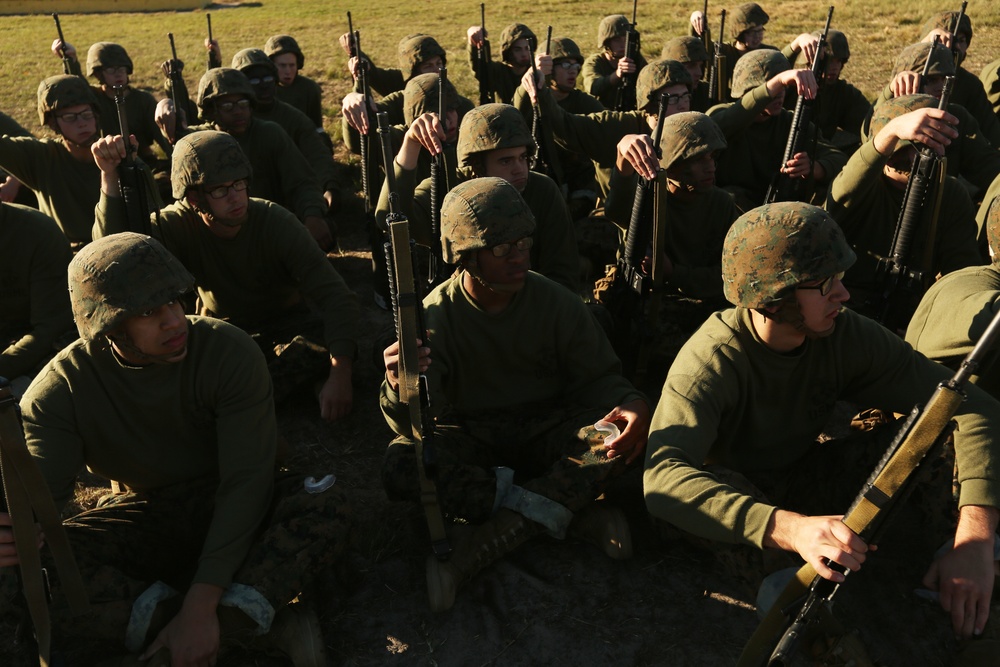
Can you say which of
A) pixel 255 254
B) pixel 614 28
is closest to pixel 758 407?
pixel 255 254

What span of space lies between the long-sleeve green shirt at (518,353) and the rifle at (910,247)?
2.24m

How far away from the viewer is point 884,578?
4.64 metres

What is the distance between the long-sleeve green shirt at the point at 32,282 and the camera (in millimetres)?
6227

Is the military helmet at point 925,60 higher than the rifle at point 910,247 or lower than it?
higher

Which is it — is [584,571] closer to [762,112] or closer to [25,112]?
[762,112]

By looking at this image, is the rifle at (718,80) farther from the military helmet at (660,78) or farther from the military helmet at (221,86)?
the military helmet at (221,86)

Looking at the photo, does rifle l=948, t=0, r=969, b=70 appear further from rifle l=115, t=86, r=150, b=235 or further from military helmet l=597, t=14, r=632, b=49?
rifle l=115, t=86, r=150, b=235

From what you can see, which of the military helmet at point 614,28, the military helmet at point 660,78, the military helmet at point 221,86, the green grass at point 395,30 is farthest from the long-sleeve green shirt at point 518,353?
the green grass at point 395,30

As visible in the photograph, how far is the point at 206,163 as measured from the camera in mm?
6004

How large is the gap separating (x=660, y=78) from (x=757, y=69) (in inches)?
47.6

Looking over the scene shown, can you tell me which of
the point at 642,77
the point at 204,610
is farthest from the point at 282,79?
the point at 204,610

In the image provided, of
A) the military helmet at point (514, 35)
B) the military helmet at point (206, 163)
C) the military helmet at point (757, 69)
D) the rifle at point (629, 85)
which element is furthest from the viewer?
the military helmet at point (514, 35)

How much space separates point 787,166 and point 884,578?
154 inches

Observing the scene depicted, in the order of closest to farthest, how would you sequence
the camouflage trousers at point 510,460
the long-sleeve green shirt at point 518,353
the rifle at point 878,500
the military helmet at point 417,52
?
the rifle at point 878,500 → the camouflage trousers at point 510,460 → the long-sleeve green shirt at point 518,353 → the military helmet at point 417,52
